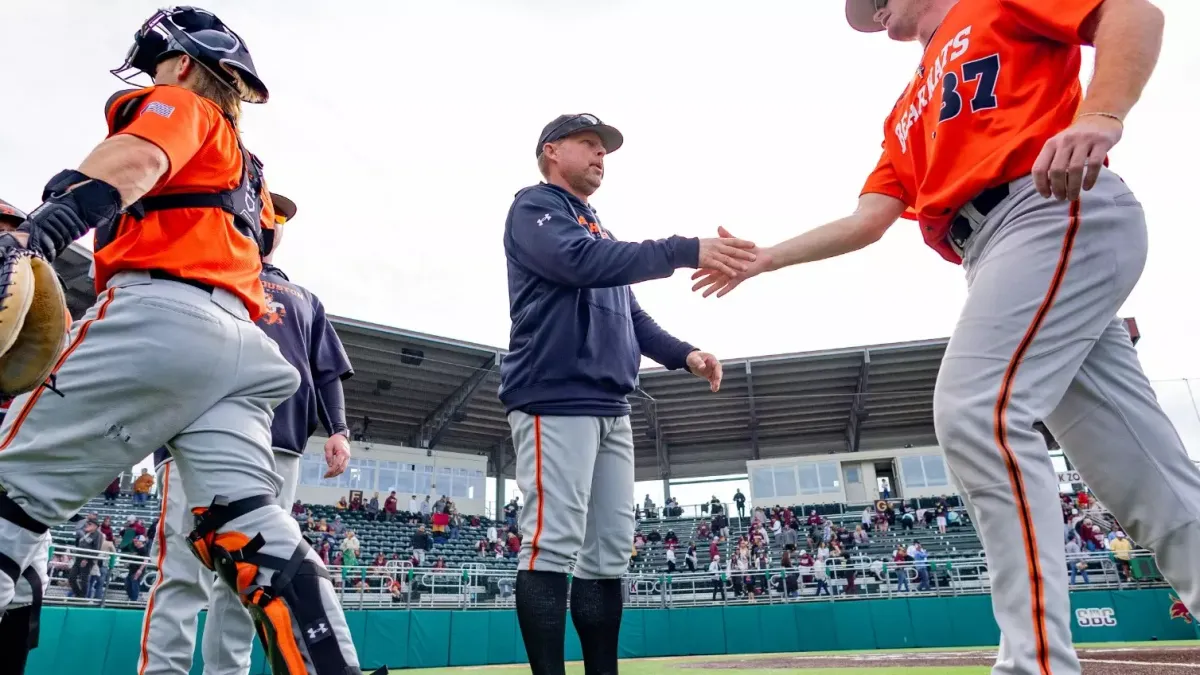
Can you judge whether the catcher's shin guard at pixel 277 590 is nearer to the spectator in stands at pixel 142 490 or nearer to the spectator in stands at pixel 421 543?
the spectator in stands at pixel 421 543

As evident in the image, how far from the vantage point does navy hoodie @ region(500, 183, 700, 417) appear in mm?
2574

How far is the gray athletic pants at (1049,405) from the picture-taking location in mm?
1419

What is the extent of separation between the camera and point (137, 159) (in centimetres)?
154

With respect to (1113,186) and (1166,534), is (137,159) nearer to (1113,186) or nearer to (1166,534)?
(1113,186)

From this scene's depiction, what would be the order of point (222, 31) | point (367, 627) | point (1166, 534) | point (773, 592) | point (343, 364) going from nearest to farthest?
point (1166, 534) < point (222, 31) < point (343, 364) < point (367, 627) < point (773, 592)

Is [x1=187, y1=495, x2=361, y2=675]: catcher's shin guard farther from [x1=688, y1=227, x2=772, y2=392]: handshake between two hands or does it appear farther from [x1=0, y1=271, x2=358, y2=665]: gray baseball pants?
[x1=688, y1=227, x2=772, y2=392]: handshake between two hands

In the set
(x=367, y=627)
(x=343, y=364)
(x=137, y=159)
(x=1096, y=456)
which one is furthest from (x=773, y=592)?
(x=137, y=159)

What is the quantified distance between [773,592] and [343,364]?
13740 millimetres

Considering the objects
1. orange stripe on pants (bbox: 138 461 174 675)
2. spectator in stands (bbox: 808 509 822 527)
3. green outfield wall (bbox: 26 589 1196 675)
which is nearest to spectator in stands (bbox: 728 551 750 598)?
green outfield wall (bbox: 26 589 1196 675)

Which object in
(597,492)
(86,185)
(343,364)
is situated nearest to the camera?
(86,185)

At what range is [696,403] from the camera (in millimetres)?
26531

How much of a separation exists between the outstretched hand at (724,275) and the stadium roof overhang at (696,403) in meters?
20.0

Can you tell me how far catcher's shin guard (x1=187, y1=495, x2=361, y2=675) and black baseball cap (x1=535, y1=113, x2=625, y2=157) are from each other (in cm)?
203

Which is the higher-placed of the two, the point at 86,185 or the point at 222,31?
the point at 222,31
